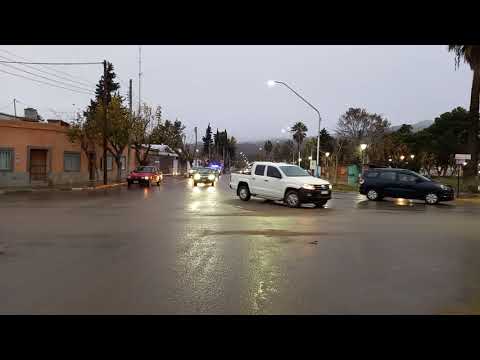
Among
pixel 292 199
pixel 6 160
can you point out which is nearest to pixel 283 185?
pixel 292 199

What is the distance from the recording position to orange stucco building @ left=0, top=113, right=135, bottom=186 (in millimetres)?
30672

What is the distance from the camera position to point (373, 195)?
73.5ft

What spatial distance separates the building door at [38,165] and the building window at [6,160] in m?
1.79

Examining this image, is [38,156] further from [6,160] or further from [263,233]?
[263,233]

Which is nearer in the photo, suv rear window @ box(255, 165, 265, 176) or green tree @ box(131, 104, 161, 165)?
suv rear window @ box(255, 165, 265, 176)

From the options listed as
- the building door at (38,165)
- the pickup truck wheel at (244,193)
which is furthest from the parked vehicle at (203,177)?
the pickup truck wheel at (244,193)

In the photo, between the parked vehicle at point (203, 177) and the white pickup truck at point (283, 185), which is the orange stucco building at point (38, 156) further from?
the white pickup truck at point (283, 185)

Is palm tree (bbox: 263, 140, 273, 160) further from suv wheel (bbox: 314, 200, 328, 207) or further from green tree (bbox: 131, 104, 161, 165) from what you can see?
suv wheel (bbox: 314, 200, 328, 207)

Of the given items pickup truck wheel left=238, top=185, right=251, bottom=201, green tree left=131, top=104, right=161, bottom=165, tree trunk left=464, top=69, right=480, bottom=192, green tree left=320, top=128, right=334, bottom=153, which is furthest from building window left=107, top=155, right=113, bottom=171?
green tree left=320, top=128, right=334, bottom=153
